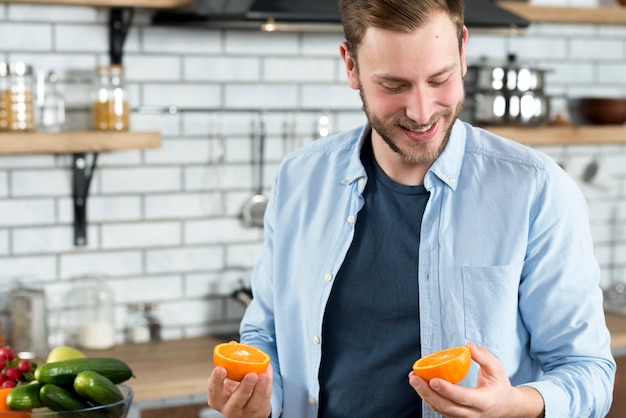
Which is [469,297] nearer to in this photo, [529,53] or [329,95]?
[329,95]

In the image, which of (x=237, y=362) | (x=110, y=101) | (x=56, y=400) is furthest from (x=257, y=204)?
(x=237, y=362)

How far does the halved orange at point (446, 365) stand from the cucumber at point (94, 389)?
0.62 metres

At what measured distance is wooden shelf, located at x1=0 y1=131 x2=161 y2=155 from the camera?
10.1 feet

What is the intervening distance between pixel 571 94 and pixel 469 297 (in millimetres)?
2682

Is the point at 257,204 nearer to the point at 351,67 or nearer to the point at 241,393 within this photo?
the point at 351,67

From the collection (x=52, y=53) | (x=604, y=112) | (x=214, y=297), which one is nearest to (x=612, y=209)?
(x=604, y=112)

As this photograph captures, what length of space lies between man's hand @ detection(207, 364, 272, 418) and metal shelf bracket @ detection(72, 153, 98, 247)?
5.66ft

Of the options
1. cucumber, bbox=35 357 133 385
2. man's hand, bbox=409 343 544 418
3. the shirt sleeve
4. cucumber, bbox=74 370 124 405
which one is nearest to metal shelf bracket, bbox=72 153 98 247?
cucumber, bbox=35 357 133 385

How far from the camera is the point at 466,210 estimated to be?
1.96m

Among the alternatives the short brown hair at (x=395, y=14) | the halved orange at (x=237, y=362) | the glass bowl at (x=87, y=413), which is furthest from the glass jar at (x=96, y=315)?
the short brown hair at (x=395, y=14)

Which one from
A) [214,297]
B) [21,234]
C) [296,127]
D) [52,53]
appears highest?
[52,53]

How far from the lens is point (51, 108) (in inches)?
130

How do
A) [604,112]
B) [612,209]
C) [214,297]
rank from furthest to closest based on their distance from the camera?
[612,209]
[604,112]
[214,297]

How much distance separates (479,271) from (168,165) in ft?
6.27
